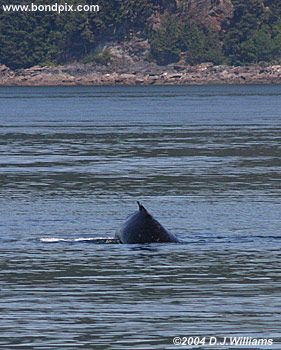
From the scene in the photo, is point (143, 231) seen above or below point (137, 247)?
above

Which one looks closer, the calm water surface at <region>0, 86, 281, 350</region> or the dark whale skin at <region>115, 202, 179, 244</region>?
the calm water surface at <region>0, 86, 281, 350</region>

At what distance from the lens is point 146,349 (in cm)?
2320

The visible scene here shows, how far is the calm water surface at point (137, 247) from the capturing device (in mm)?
25172

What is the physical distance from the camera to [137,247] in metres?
34.2

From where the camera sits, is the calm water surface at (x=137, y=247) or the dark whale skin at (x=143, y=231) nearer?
the calm water surface at (x=137, y=247)

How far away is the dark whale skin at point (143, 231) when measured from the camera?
3462cm

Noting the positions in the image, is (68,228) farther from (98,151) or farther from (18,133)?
(18,133)

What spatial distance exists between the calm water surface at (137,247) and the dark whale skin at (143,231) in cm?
42

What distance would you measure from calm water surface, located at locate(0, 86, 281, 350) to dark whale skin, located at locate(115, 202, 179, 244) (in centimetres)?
42

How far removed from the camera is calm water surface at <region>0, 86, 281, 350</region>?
25172 millimetres

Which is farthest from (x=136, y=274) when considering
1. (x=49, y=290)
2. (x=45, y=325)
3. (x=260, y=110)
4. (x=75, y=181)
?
(x=260, y=110)

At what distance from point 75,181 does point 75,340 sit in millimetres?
29472

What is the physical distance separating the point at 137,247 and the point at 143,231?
1.79 ft

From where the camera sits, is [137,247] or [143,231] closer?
[137,247]
